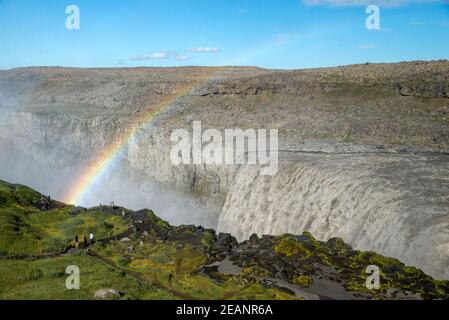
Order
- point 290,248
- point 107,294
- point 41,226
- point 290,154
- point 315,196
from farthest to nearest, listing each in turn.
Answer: point 290,154, point 41,226, point 315,196, point 290,248, point 107,294

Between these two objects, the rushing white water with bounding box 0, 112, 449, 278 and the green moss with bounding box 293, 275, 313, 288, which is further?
the rushing white water with bounding box 0, 112, 449, 278

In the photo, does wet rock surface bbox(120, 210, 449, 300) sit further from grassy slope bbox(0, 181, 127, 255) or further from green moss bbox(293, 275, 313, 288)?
grassy slope bbox(0, 181, 127, 255)

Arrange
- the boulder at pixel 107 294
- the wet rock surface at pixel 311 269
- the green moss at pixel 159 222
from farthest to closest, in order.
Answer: the green moss at pixel 159 222 → the boulder at pixel 107 294 → the wet rock surface at pixel 311 269

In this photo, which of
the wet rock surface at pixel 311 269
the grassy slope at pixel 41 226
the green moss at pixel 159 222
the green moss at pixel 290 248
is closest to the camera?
the wet rock surface at pixel 311 269

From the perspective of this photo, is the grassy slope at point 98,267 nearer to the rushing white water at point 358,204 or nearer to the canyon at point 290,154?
the rushing white water at point 358,204

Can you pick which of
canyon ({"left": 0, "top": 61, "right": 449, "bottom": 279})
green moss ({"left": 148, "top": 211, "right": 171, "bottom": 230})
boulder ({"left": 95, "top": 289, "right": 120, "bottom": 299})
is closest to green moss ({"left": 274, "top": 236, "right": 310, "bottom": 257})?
canyon ({"left": 0, "top": 61, "right": 449, "bottom": 279})

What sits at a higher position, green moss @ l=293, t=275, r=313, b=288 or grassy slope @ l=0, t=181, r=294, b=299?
green moss @ l=293, t=275, r=313, b=288

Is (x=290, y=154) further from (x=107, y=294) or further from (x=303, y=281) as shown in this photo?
(x=107, y=294)

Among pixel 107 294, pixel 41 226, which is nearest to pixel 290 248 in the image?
pixel 107 294

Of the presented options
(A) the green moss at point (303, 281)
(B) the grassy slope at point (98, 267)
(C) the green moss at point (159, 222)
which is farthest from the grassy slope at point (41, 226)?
(A) the green moss at point (303, 281)

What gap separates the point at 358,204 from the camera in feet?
114

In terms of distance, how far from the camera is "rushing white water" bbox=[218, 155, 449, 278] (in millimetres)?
28792

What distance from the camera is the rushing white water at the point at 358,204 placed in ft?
94.5

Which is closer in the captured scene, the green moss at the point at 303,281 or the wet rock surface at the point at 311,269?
the wet rock surface at the point at 311,269
